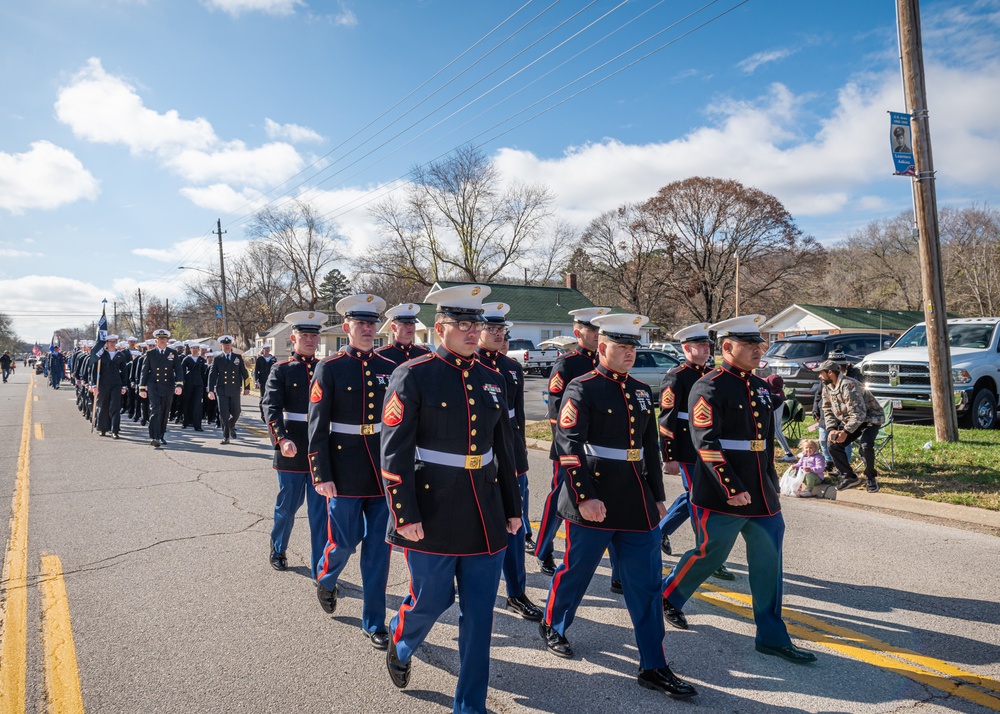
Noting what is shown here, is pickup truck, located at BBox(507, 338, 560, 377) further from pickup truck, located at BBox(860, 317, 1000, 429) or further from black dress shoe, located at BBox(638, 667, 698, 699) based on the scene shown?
black dress shoe, located at BBox(638, 667, 698, 699)

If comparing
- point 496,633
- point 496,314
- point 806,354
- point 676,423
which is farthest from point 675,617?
point 806,354

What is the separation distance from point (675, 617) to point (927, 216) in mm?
8734

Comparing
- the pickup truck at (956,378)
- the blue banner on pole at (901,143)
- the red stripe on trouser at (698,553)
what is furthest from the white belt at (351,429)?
the pickup truck at (956,378)

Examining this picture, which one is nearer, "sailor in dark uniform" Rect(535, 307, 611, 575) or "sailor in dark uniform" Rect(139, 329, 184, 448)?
"sailor in dark uniform" Rect(535, 307, 611, 575)

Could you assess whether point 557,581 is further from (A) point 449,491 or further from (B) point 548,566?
(B) point 548,566

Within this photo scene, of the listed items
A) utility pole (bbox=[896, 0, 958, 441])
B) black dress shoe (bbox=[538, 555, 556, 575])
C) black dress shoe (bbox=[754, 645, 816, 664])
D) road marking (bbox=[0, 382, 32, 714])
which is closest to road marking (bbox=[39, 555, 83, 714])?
road marking (bbox=[0, 382, 32, 714])

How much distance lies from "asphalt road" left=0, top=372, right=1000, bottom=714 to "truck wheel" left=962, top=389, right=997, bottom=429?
6487 mm

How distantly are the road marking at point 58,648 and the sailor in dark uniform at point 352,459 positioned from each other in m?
1.47

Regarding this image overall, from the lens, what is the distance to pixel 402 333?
573cm

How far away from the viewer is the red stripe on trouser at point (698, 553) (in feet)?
13.7

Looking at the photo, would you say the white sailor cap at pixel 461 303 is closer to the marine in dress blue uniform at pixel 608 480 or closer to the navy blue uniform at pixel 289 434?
the marine in dress blue uniform at pixel 608 480

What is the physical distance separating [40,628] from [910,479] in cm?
925

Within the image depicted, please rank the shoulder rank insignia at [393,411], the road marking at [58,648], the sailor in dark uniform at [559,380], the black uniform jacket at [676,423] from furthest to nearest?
1. the black uniform jacket at [676,423]
2. the sailor in dark uniform at [559,380]
3. the road marking at [58,648]
4. the shoulder rank insignia at [393,411]

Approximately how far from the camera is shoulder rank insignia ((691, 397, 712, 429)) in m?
4.13
